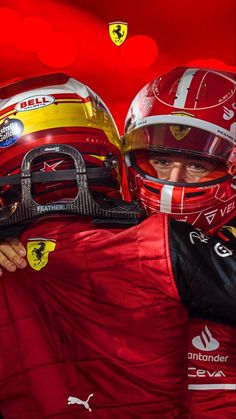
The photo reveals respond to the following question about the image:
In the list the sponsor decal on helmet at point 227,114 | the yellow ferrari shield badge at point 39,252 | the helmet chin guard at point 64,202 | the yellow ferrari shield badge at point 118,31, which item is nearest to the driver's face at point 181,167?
the sponsor decal on helmet at point 227,114

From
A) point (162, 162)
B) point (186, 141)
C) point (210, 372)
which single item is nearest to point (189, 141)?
point (186, 141)

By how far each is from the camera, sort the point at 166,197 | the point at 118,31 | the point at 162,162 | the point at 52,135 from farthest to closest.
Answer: the point at 118,31
the point at 162,162
the point at 166,197
the point at 52,135

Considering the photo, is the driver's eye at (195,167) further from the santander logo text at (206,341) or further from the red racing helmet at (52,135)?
the santander logo text at (206,341)

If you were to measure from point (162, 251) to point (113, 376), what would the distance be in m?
0.31

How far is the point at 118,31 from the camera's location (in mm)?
2373

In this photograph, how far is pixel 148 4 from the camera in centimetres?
240

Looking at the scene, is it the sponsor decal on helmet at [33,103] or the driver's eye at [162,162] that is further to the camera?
the driver's eye at [162,162]

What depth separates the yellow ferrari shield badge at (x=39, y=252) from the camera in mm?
1193

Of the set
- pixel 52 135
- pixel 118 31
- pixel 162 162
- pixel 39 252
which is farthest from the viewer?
pixel 118 31

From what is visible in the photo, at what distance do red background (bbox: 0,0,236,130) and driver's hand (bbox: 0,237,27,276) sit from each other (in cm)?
127

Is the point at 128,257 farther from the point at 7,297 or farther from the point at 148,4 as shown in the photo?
the point at 148,4

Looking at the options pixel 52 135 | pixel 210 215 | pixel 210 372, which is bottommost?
pixel 210 372

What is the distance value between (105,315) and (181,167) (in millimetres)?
642

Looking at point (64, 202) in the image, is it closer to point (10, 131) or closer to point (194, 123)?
point (10, 131)
